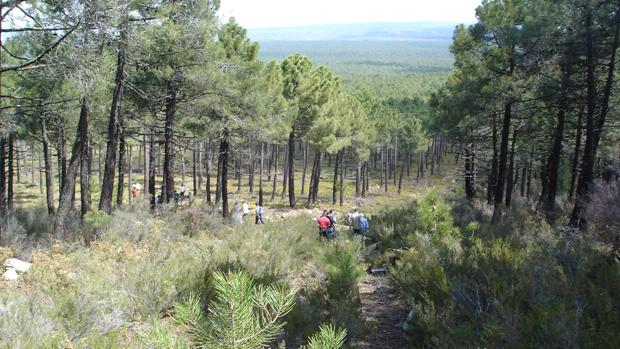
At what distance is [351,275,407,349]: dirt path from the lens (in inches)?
274

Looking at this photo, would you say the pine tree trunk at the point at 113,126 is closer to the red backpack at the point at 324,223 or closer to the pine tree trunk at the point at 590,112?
the red backpack at the point at 324,223

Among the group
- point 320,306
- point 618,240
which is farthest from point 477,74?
point 320,306

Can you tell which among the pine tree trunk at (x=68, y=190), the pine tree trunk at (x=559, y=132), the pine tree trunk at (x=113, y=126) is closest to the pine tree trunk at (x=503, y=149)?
the pine tree trunk at (x=559, y=132)

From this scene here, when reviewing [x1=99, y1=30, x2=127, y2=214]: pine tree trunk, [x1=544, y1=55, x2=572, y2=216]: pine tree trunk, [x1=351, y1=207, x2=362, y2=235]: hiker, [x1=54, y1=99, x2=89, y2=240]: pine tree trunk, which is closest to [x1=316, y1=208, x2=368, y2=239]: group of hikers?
[x1=351, y1=207, x2=362, y2=235]: hiker

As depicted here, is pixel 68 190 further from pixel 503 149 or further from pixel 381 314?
pixel 503 149

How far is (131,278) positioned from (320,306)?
2.83 m

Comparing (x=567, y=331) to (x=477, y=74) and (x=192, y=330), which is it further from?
(x=477, y=74)

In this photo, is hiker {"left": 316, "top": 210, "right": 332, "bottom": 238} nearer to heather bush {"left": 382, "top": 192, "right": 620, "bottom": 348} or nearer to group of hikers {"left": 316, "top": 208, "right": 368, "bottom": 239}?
group of hikers {"left": 316, "top": 208, "right": 368, "bottom": 239}

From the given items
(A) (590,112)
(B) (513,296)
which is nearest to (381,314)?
(B) (513,296)

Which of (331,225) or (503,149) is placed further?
(503,149)

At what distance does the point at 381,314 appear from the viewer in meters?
8.39

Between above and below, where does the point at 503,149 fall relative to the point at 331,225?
above

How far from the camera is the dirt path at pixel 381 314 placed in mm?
6965

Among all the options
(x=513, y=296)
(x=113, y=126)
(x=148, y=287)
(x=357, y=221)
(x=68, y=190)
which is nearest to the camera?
(x=513, y=296)
